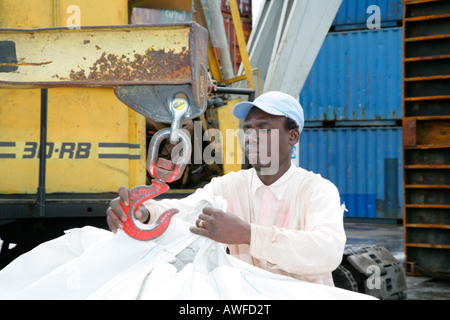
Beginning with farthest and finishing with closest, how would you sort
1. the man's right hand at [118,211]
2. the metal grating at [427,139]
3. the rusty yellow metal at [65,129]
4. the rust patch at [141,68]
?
the metal grating at [427,139] < the rusty yellow metal at [65,129] < the man's right hand at [118,211] < the rust patch at [141,68]

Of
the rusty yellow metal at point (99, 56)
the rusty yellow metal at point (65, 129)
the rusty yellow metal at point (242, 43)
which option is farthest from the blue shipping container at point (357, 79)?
the rusty yellow metal at point (99, 56)

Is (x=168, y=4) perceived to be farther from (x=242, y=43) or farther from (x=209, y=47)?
(x=242, y=43)

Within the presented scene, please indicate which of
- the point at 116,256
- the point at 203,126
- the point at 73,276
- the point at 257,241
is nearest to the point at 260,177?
the point at 257,241

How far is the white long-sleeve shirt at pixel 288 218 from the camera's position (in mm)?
2002

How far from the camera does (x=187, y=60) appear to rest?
1674 mm

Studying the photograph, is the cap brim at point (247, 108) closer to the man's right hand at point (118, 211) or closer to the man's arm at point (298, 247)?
the man's arm at point (298, 247)

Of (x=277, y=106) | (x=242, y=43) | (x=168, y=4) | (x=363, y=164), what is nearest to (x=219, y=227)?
(x=277, y=106)

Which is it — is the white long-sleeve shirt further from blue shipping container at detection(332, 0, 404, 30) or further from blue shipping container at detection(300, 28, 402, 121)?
blue shipping container at detection(332, 0, 404, 30)

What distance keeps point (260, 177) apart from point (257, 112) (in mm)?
324

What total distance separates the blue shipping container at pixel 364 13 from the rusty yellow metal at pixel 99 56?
13482 millimetres

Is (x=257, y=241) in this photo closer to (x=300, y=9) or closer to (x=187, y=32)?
(x=187, y=32)

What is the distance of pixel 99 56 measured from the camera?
1.74m

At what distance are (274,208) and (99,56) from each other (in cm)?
112

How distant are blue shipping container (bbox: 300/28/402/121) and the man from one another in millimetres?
11801
